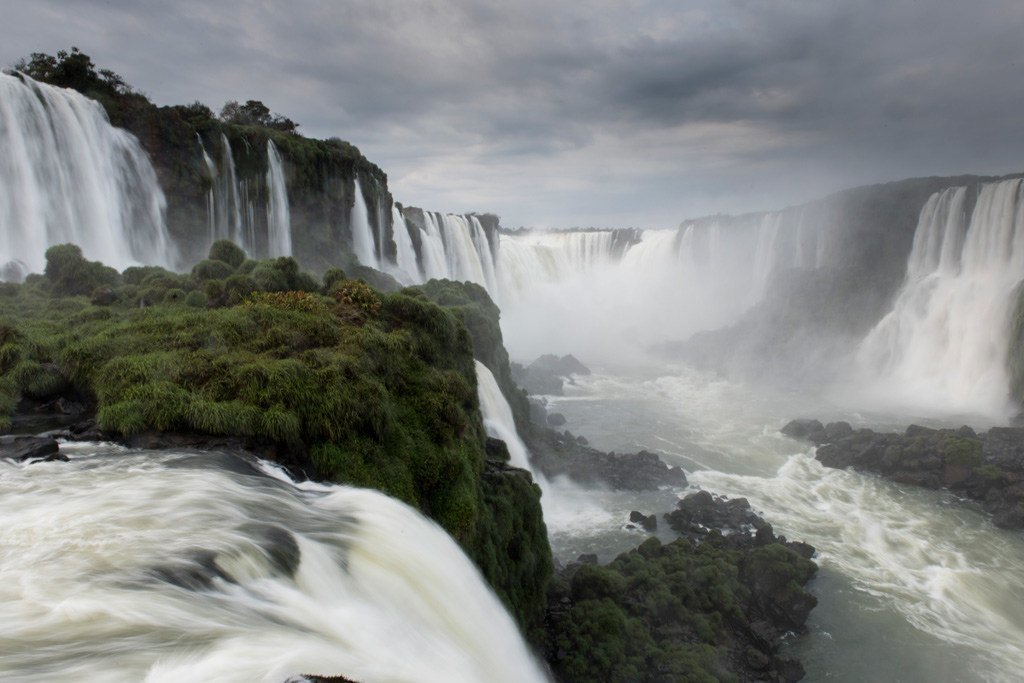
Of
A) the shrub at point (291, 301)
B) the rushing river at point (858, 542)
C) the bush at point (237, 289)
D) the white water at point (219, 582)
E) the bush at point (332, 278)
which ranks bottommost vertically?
the rushing river at point (858, 542)

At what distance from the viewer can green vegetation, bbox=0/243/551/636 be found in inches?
313

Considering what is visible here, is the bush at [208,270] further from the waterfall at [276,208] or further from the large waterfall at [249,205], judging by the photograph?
the waterfall at [276,208]

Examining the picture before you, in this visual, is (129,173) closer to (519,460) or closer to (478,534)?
(519,460)

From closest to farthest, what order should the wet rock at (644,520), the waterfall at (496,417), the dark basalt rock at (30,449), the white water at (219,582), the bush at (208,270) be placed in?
the white water at (219,582) → the dark basalt rock at (30,449) → the bush at (208,270) → the waterfall at (496,417) → the wet rock at (644,520)

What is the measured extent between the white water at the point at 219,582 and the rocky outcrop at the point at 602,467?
14.0 meters

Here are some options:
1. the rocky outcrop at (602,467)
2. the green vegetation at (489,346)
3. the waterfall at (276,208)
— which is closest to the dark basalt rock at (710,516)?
the rocky outcrop at (602,467)

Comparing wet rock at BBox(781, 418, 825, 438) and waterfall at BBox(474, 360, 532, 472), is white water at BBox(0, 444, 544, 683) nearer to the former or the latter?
waterfall at BBox(474, 360, 532, 472)

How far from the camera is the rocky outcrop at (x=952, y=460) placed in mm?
20281

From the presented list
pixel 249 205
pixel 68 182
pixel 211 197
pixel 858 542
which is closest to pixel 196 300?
pixel 68 182

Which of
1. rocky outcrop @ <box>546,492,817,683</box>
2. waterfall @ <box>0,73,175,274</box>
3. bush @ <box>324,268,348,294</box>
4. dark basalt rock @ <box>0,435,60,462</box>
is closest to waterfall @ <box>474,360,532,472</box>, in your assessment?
rocky outcrop @ <box>546,492,817,683</box>

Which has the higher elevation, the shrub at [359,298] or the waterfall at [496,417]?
the shrub at [359,298]

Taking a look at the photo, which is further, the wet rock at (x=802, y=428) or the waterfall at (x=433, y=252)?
the waterfall at (x=433, y=252)

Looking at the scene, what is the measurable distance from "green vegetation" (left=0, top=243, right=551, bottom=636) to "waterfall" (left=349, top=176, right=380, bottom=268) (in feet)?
93.2

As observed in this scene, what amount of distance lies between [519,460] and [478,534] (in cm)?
941
